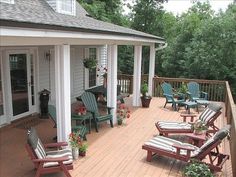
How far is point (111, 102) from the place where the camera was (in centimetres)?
846

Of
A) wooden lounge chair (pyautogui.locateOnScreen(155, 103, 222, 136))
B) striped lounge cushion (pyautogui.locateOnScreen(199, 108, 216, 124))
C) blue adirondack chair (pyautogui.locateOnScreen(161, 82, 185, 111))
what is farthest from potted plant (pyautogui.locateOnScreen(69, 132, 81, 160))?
blue adirondack chair (pyautogui.locateOnScreen(161, 82, 185, 111))

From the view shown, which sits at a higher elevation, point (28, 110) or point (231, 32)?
point (231, 32)

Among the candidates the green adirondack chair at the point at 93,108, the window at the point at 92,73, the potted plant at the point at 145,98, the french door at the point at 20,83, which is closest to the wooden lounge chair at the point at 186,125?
the green adirondack chair at the point at 93,108

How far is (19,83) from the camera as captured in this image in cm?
861

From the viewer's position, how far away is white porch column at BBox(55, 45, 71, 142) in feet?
18.2

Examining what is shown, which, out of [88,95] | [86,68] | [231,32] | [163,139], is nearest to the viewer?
[163,139]

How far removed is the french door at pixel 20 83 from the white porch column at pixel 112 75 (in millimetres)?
2651

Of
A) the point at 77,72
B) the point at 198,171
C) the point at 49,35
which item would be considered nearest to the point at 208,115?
the point at 198,171

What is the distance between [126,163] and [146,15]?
1738 centimetres

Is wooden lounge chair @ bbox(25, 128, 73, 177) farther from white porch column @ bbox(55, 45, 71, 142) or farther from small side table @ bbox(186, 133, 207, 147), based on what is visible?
small side table @ bbox(186, 133, 207, 147)

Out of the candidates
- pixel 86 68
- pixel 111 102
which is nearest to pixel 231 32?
pixel 86 68

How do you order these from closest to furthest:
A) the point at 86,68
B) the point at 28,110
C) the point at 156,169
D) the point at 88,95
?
the point at 156,169 → the point at 88,95 → the point at 28,110 → the point at 86,68

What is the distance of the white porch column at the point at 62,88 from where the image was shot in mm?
5541

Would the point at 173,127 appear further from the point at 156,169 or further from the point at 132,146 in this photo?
the point at 156,169
